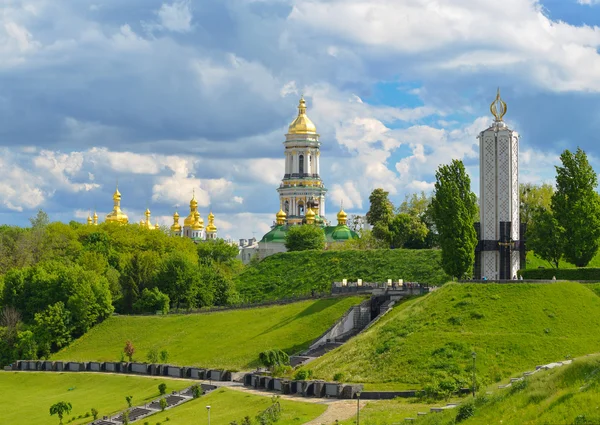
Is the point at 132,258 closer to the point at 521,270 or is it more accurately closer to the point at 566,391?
the point at 521,270

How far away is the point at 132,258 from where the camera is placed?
367 ft

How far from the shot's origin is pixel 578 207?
257 feet

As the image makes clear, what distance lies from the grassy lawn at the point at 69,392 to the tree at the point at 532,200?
46995mm

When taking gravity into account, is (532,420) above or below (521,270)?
below

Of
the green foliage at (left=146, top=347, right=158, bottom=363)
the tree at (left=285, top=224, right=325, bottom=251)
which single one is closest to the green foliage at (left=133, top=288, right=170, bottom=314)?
the green foliage at (left=146, top=347, right=158, bottom=363)

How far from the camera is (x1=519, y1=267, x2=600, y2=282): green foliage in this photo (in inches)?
2881

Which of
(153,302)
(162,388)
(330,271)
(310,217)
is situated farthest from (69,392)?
(310,217)

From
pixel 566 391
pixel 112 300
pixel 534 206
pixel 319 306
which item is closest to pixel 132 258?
pixel 112 300

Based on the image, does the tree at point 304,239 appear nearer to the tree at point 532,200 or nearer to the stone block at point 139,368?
the tree at point 532,200

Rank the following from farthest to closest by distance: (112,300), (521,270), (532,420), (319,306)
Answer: (112,300)
(319,306)
(521,270)
(532,420)

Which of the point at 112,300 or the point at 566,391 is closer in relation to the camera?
the point at 566,391

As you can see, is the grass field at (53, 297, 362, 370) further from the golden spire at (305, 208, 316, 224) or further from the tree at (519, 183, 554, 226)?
the golden spire at (305, 208, 316, 224)

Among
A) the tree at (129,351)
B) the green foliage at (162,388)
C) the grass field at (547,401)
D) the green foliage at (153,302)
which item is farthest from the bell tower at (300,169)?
the grass field at (547,401)

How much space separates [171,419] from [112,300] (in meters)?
46.3
